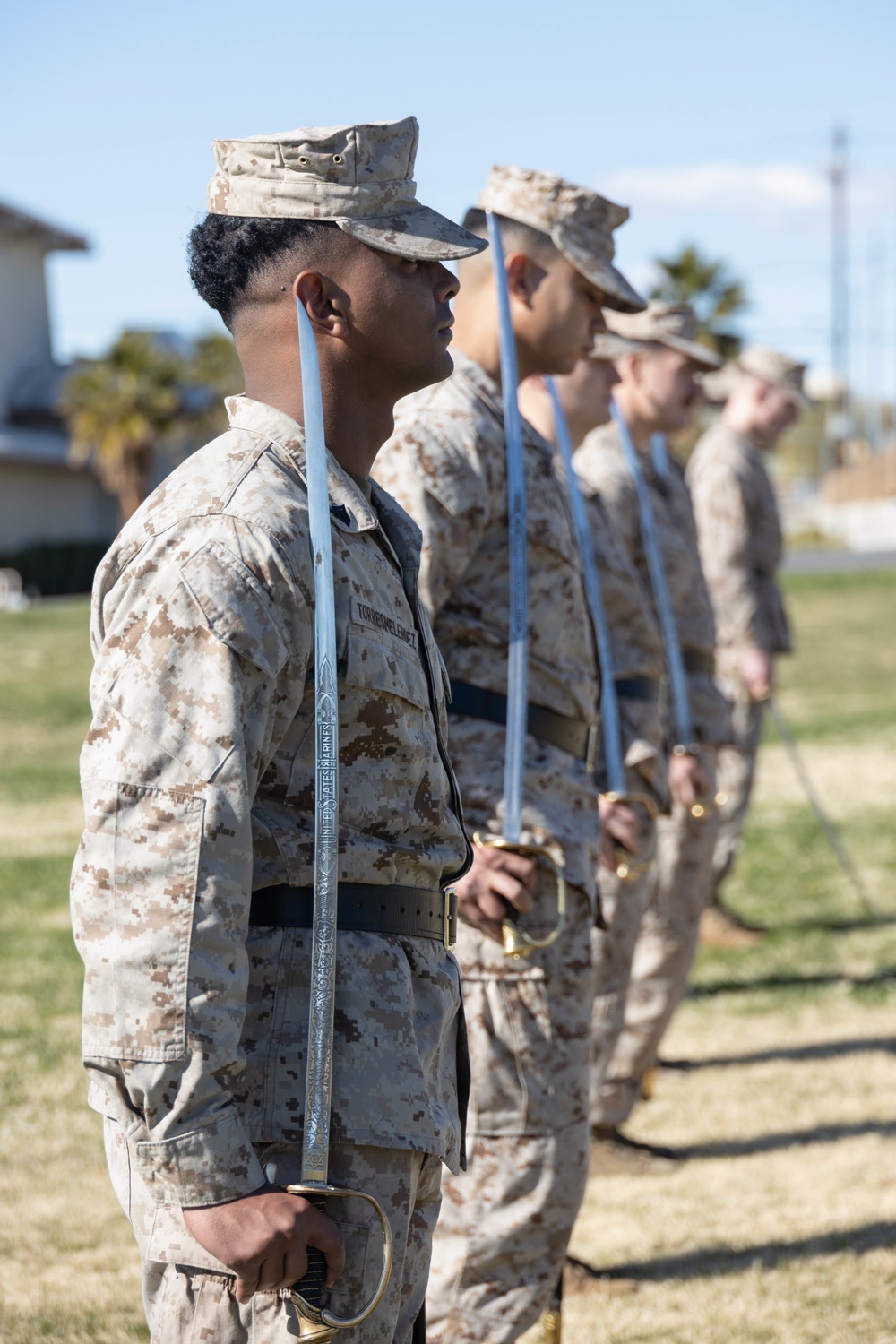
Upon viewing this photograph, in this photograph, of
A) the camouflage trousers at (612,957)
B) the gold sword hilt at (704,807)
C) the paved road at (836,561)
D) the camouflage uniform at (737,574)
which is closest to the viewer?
the camouflage trousers at (612,957)

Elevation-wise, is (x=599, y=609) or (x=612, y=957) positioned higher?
(x=599, y=609)

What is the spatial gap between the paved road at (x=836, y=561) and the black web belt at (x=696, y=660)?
22.9 meters

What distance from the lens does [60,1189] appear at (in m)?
4.84

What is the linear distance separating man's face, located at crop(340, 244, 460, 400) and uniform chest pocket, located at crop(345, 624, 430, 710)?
1.30 ft

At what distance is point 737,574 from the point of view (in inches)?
301

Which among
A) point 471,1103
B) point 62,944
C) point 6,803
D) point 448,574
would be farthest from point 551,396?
point 6,803

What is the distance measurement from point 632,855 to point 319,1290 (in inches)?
88.0

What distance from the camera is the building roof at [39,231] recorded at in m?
35.2

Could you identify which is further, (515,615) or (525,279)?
(525,279)

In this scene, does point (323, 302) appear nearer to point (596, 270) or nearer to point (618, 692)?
point (596, 270)

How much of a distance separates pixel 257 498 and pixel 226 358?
134 feet

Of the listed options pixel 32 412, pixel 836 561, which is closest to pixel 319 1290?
pixel 836 561

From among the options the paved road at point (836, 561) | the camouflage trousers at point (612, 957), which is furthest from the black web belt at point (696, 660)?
the paved road at point (836, 561)

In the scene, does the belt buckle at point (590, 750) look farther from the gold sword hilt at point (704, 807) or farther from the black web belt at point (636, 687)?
the gold sword hilt at point (704, 807)
